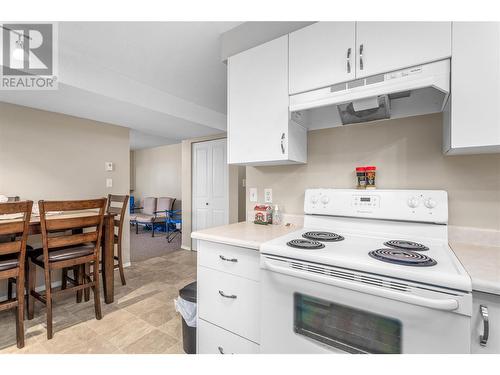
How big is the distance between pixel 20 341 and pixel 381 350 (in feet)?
7.61

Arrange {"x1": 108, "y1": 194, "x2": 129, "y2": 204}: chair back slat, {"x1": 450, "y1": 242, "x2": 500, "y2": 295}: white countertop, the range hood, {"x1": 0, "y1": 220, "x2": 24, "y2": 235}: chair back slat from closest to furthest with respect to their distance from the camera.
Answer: {"x1": 450, "y1": 242, "x2": 500, "y2": 295}: white countertop < the range hood < {"x1": 0, "y1": 220, "x2": 24, "y2": 235}: chair back slat < {"x1": 108, "y1": 194, "x2": 129, "y2": 204}: chair back slat

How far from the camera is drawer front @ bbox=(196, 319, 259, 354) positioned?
1328 mm

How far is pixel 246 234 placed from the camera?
1.48 meters

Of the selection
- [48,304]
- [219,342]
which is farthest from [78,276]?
[219,342]

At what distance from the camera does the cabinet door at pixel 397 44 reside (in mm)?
1133

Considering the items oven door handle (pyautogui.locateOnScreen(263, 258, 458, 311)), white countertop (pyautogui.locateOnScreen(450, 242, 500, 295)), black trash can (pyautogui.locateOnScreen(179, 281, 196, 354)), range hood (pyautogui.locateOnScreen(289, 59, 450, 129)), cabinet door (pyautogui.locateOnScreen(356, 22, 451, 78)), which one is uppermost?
cabinet door (pyautogui.locateOnScreen(356, 22, 451, 78))

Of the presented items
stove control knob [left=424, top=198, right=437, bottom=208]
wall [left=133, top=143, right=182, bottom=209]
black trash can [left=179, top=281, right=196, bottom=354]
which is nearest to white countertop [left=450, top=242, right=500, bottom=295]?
stove control knob [left=424, top=198, right=437, bottom=208]

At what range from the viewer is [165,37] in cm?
193

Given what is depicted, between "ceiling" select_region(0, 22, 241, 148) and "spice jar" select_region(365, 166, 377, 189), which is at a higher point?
"ceiling" select_region(0, 22, 241, 148)

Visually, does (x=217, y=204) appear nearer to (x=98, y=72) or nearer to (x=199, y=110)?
(x=199, y=110)

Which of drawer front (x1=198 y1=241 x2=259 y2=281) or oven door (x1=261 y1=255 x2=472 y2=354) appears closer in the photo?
oven door (x1=261 y1=255 x2=472 y2=354)

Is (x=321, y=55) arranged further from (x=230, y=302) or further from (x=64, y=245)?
(x=64, y=245)

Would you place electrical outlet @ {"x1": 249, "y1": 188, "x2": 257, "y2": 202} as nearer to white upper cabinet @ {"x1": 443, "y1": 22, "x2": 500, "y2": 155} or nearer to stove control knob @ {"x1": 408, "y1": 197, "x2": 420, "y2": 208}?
stove control knob @ {"x1": 408, "y1": 197, "x2": 420, "y2": 208}

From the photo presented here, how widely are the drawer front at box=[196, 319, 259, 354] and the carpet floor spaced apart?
2.72 m
